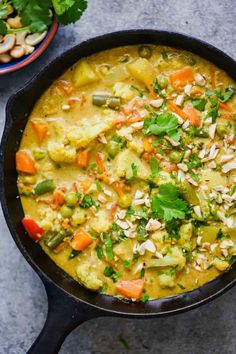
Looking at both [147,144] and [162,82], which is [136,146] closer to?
[147,144]

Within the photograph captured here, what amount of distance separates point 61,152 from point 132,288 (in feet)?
3.68

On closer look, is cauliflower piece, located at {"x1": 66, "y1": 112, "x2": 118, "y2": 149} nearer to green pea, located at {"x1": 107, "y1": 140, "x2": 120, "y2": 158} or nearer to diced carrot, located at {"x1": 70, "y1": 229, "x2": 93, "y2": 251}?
green pea, located at {"x1": 107, "y1": 140, "x2": 120, "y2": 158}

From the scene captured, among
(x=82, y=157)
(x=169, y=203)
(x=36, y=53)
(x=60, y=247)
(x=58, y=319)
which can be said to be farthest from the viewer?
(x=36, y=53)

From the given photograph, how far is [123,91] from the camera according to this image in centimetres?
472

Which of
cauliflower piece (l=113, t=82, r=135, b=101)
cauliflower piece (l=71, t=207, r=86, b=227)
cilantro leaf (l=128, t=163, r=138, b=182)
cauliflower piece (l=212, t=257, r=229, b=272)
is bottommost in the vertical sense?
cauliflower piece (l=212, t=257, r=229, b=272)

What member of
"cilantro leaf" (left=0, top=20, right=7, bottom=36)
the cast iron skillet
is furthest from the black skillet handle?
"cilantro leaf" (left=0, top=20, right=7, bottom=36)

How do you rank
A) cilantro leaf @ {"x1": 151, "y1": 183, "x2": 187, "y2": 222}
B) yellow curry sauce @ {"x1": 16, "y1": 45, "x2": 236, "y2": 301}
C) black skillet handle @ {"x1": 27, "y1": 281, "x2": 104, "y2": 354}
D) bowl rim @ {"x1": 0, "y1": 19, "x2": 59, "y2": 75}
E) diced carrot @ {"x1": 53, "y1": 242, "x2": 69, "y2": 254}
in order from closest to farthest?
black skillet handle @ {"x1": 27, "y1": 281, "x2": 104, "y2": 354}, cilantro leaf @ {"x1": 151, "y1": 183, "x2": 187, "y2": 222}, yellow curry sauce @ {"x1": 16, "y1": 45, "x2": 236, "y2": 301}, diced carrot @ {"x1": 53, "y1": 242, "x2": 69, "y2": 254}, bowl rim @ {"x1": 0, "y1": 19, "x2": 59, "y2": 75}

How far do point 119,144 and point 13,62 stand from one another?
1.07 m

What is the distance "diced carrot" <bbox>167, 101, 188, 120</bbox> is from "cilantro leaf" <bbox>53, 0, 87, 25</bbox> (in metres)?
0.92

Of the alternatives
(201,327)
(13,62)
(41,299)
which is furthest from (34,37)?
(201,327)

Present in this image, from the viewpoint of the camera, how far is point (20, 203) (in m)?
4.84

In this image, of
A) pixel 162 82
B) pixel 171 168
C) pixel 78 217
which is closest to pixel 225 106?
pixel 162 82

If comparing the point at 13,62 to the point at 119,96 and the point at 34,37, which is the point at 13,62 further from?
the point at 119,96

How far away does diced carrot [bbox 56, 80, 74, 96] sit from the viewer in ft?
15.8
